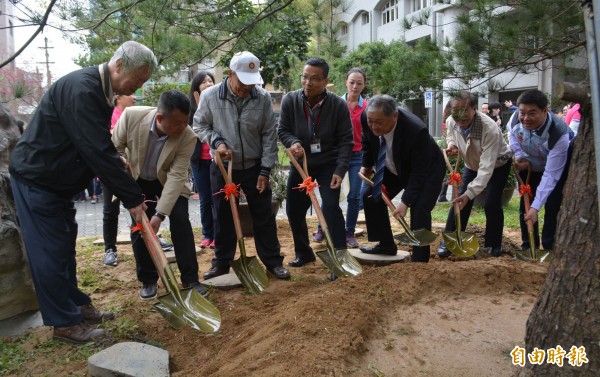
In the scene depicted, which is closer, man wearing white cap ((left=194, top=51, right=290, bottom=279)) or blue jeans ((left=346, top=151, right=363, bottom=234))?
man wearing white cap ((left=194, top=51, right=290, bottom=279))

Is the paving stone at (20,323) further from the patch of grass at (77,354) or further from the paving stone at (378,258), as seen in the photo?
the paving stone at (378,258)

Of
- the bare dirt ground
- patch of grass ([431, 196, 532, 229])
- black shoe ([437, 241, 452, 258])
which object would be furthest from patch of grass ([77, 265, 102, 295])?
patch of grass ([431, 196, 532, 229])

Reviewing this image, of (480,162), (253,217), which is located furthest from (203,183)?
(480,162)

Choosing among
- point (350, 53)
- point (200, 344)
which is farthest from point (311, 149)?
point (350, 53)

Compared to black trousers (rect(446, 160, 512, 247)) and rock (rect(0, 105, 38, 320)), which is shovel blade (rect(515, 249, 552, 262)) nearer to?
black trousers (rect(446, 160, 512, 247))

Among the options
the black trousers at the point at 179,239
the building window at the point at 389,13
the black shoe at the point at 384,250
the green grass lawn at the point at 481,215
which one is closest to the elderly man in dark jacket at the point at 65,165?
the black trousers at the point at 179,239

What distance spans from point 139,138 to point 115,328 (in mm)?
1370

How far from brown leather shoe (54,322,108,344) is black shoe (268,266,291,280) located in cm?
164

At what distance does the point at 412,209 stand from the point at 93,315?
2804 millimetres

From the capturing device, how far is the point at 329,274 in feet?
15.5

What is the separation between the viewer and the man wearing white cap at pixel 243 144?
171 inches

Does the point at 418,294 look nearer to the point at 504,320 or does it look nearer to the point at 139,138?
the point at 504,320

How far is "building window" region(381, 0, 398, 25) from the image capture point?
25.9 meters

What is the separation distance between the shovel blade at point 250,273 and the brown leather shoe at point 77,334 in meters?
1.23
